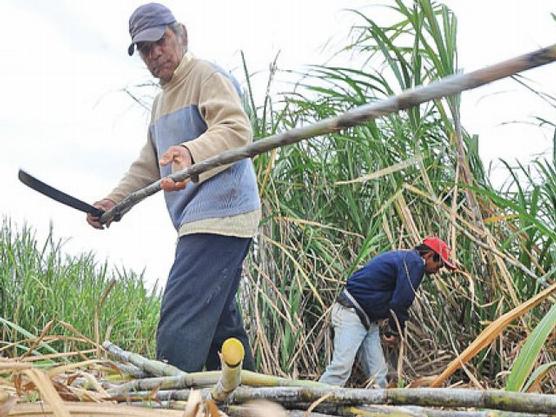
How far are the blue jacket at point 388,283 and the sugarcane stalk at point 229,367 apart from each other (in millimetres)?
2624

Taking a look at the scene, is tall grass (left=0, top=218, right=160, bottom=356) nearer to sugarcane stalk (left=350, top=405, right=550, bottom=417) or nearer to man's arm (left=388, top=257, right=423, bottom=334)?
man's arm (left=388, top=257, right=423, bottom=334)

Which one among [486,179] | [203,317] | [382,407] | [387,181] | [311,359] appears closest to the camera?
[382,407]

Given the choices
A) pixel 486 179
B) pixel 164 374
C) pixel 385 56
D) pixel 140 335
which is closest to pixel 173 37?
pixel 385 56

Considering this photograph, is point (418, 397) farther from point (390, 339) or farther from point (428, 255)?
point (390, 339)

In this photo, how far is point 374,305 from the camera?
384 cm

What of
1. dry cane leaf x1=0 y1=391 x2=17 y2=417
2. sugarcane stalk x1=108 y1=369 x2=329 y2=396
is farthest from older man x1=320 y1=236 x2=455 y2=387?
dry cane leaf x1=0 y1=391 x2=17 y2=417

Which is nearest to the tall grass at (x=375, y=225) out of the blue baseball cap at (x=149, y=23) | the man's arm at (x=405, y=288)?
the man's arm at (x=405, y=288)

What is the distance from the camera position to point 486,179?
294 centimetres

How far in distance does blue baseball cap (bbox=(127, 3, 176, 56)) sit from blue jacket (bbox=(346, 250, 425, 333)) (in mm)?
1306

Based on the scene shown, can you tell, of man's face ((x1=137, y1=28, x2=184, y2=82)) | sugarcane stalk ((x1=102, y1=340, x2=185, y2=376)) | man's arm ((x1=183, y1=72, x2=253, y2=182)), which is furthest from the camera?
man's face ((x1=137, y1=28, x2=184, y2=82))

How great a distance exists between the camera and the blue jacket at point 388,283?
3.29 metres

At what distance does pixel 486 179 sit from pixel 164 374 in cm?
235

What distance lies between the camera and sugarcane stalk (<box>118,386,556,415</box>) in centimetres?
51

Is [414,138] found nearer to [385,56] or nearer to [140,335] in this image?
[385,56]
